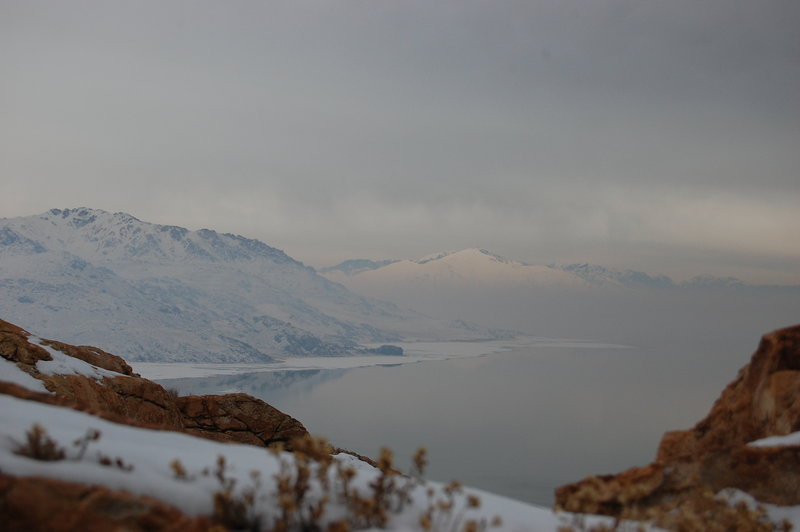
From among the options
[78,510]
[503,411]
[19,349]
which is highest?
[19,349]

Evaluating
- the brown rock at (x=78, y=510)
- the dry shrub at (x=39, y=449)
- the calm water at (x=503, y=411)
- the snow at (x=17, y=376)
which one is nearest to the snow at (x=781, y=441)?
the brown rock at (x=78, y=510)

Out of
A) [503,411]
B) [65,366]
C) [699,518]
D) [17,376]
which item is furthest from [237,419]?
[503,411]

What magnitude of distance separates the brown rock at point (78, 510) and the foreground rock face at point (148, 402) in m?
7.96

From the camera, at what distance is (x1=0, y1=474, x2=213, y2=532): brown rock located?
191 inches

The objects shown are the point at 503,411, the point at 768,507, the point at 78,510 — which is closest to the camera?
the point at 78,510

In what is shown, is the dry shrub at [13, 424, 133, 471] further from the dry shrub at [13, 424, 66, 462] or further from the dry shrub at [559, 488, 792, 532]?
the dry shrub at [559, 488, 792, 532]

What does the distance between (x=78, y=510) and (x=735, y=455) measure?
23.3ft

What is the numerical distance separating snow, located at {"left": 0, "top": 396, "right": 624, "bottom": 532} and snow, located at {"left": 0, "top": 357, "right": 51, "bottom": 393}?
8047mm

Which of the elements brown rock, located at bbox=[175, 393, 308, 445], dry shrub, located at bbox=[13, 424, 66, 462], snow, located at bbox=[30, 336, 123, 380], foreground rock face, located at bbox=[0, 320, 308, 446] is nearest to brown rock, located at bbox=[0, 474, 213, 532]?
dry shrub, located at bbox=[13, 424, 66, 462]

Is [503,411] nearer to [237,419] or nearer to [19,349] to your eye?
[237,419]

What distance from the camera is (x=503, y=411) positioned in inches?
4257

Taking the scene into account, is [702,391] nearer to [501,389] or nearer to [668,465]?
[501,389]

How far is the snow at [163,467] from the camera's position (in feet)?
18.1

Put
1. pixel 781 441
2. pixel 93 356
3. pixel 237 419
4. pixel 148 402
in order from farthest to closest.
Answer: pixel 237 419
pixel 93 356
pixel 148 402
pixel 781 441
